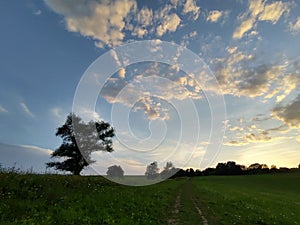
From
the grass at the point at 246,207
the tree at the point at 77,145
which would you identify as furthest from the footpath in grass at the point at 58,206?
the tree at the point at 77,145

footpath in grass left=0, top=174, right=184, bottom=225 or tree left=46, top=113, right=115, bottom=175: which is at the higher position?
tree left=46, top=113, right=115, bottom=175

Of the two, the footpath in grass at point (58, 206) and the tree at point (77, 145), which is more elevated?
the tree at point (77, 145)

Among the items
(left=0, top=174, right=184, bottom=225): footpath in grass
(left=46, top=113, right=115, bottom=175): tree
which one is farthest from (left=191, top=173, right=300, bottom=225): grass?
(left=46, top=113, right=115, bottom=175): tree

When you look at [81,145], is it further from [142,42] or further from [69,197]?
[69,197]

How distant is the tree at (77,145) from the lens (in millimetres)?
49375

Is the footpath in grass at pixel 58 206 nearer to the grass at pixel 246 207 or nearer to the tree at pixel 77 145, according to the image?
the grass at pixel 246 207

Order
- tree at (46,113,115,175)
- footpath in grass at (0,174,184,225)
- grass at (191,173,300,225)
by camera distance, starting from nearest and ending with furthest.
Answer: footpath in grass at (0,174,184,225) < grass at (191,173,300,225) < tree at (46,113,115,175)

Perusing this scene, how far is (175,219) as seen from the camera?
16.2 meters

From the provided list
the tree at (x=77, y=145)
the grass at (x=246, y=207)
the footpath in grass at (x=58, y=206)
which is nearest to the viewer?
the footpath in grass at (x=58, y=206)

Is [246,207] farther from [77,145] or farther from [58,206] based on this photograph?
A: [77,145]

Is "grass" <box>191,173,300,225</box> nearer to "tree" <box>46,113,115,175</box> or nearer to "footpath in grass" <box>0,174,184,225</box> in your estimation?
"footpath in grass" <box>0,174,184,225</box>

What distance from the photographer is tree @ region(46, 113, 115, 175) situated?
1944 inches

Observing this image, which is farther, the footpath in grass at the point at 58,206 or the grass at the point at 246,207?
the grass at the point at 246,207

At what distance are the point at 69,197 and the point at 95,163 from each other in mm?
34239
